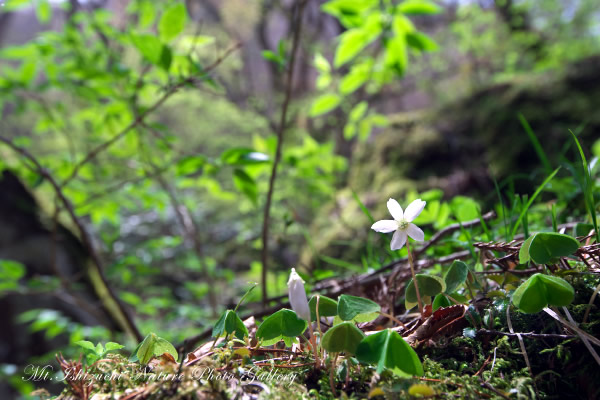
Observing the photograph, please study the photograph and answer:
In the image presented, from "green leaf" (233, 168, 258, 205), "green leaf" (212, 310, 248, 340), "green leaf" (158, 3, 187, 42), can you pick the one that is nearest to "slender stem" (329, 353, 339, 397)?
"green leaf" (212, 310, 248, 340)

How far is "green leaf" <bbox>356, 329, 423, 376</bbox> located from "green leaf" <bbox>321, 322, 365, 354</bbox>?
3cm

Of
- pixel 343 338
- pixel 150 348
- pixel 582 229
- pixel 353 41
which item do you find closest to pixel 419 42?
pixel 353 41

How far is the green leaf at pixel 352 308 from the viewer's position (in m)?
0.56

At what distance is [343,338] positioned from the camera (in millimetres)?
509

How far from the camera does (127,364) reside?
583 millimetres

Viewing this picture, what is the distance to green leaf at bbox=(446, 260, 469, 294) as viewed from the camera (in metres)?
0.61

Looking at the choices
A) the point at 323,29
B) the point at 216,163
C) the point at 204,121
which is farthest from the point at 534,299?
the point at 323,29

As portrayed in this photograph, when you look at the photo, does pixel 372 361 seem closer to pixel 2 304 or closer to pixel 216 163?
pixel 216 163

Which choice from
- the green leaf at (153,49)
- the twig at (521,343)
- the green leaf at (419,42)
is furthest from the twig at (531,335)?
the green leaf at (419,42)

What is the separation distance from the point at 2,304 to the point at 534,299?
4.00m

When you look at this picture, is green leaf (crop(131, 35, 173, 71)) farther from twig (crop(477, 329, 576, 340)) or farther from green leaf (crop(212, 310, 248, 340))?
twig (crop(477, 329, 576, 340))

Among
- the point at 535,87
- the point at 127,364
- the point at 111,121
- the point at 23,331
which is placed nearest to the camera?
the point at 127,364

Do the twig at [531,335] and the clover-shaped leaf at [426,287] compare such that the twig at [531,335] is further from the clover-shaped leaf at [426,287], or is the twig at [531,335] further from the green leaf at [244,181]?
the green leaf at [244,181]

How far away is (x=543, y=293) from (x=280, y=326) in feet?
1.26
